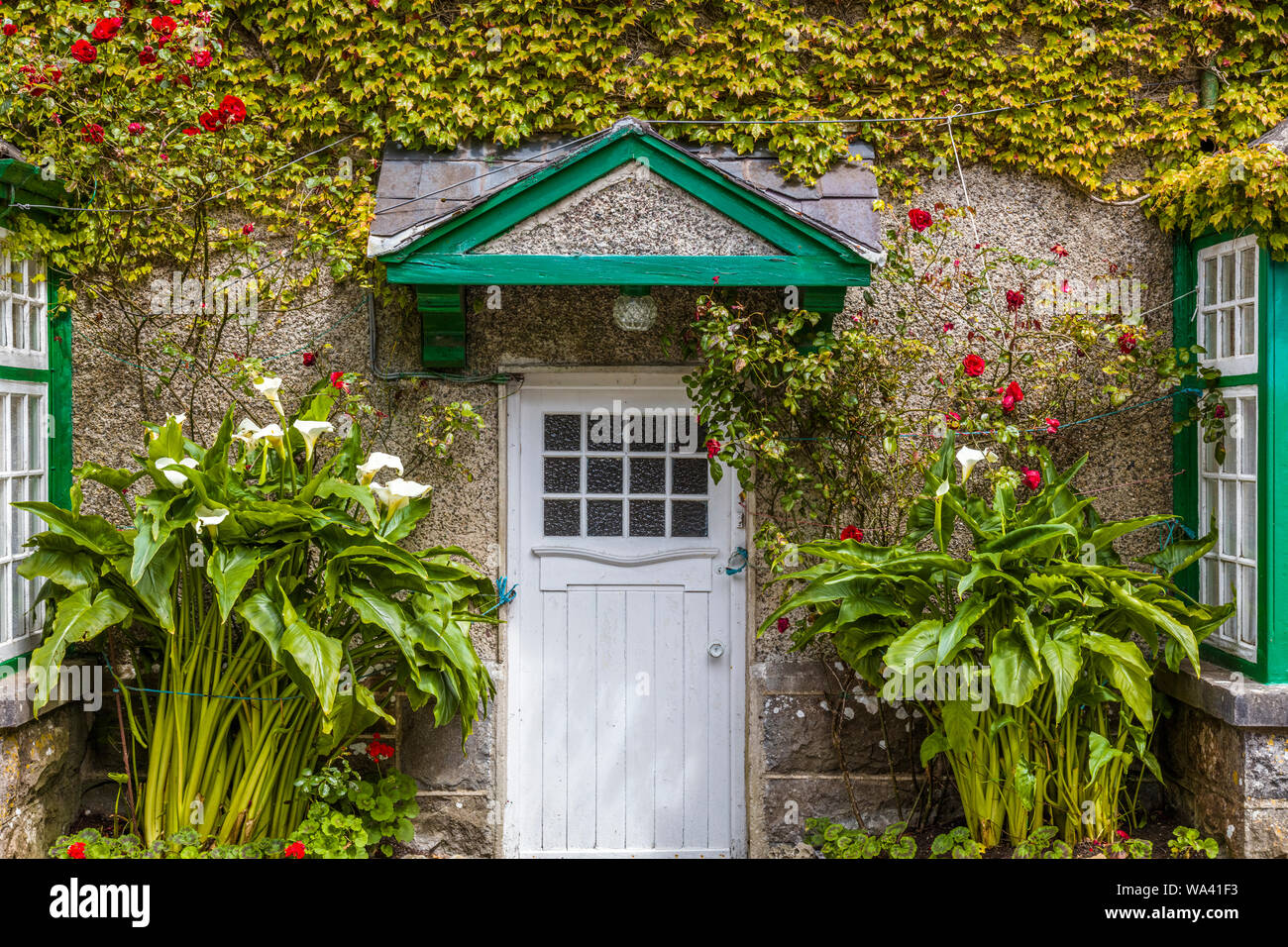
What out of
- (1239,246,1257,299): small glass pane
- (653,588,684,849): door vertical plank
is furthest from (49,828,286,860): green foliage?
(1239,246,1257,299): small glass pane

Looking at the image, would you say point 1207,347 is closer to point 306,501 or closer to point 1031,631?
point 1031,631

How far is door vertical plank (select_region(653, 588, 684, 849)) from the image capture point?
4367mm

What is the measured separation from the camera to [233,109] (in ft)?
13.2

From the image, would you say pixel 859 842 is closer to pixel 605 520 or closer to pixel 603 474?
pixel 605 520

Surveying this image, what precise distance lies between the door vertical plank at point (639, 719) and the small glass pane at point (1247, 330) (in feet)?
8.47

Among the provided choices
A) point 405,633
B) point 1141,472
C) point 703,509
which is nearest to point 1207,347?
point 1141,472

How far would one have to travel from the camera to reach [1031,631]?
132 inches

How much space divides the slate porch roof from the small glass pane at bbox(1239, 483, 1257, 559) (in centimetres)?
173

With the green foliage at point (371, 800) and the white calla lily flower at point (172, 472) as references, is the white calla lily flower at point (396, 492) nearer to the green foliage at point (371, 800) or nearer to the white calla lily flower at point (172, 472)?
the white calla lily flower at point (172, 472)

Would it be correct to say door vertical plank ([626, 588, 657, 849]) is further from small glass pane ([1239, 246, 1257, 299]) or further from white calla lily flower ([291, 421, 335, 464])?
small glass pane ([1239, 246, 1257, 299])

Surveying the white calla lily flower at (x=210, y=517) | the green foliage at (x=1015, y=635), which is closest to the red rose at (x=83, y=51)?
the white calla lily flower at (x=210, y=517)

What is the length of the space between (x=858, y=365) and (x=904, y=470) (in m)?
0.50

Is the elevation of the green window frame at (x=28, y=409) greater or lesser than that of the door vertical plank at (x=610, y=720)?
greater

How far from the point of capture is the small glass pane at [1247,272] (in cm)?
381
